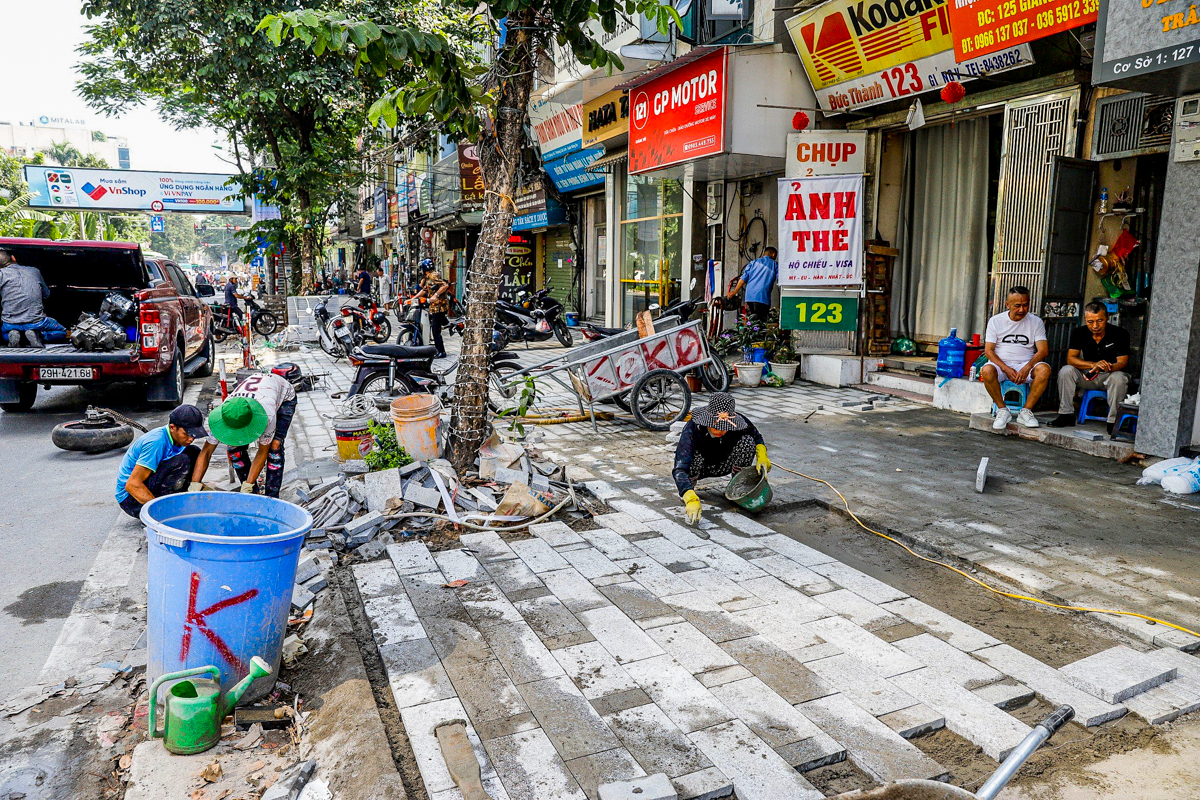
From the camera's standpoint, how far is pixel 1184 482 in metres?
6.12

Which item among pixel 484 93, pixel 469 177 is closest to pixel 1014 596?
pixel 484 93

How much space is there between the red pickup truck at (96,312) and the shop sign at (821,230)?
26.8ft

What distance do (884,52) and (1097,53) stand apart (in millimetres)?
A: 3746

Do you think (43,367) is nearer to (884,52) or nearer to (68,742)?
(68,742)

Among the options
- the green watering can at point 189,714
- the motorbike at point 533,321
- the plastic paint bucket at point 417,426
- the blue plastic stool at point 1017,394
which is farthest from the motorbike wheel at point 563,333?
the green watering can at point 189,714

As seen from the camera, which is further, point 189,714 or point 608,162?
point 608,162

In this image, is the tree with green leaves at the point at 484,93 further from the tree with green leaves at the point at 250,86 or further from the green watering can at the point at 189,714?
the tree with green leaves at the point at 250,86

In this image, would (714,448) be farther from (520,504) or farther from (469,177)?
(469,177)

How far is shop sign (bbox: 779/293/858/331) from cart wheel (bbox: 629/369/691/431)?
106 inches

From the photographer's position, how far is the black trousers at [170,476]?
521 cm

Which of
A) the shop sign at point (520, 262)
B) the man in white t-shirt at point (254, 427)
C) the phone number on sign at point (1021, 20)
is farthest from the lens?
the shop sign at point (520, 262)

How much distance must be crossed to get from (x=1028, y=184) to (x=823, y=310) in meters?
3.16

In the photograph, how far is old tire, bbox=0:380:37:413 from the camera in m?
9.77

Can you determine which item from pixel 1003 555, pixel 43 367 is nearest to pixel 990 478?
pixel 1003 555
